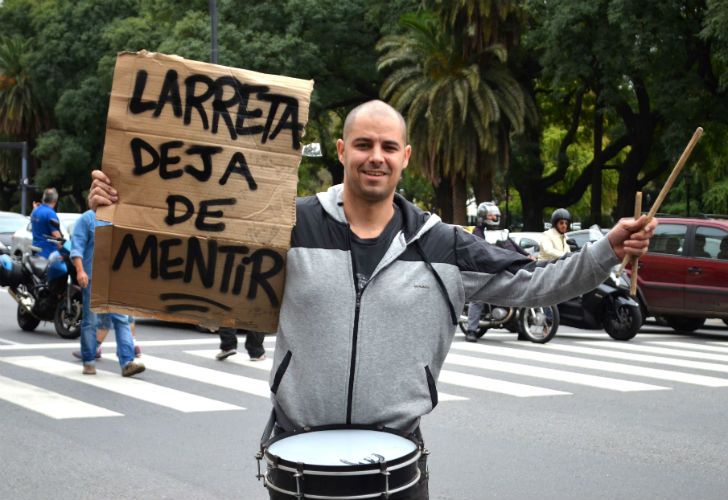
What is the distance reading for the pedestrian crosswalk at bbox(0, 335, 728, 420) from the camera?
388 inches

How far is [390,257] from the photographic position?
3.59 metres

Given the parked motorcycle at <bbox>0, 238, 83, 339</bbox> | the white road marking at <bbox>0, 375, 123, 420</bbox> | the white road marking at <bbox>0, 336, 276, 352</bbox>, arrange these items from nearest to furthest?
the white road marking at <bbox>0, 375, 123, 420</bbox>, the white road marking at <bbox>0, 336, 276, 352</bbox>, the parked motorcycle at <bbox>0, 238, 83, 339</bbox>

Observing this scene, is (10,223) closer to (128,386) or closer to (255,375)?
(255,375)

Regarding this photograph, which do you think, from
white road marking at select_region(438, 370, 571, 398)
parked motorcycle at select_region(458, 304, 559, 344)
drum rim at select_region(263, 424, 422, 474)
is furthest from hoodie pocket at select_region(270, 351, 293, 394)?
parked motorcycle at select_region(458, 304, 559, 344)

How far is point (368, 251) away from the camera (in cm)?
364

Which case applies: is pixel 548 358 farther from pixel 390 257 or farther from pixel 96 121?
pixel 96 121

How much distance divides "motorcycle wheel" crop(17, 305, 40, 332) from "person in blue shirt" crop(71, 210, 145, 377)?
4.78m

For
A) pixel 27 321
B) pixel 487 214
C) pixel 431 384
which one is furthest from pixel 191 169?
pixel 27 321

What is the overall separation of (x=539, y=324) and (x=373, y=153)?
12.4 meters

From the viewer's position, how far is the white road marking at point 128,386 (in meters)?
9.62

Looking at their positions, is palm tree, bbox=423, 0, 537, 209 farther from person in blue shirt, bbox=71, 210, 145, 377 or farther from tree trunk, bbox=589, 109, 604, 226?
person in blue shirt, bbox=71, 210, 145, 377

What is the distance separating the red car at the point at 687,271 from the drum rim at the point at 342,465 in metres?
14.6

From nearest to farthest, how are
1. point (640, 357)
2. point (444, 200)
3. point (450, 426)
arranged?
point (450, 426)
point (640, 357)
point (444, 200)

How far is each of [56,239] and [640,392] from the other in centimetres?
793
